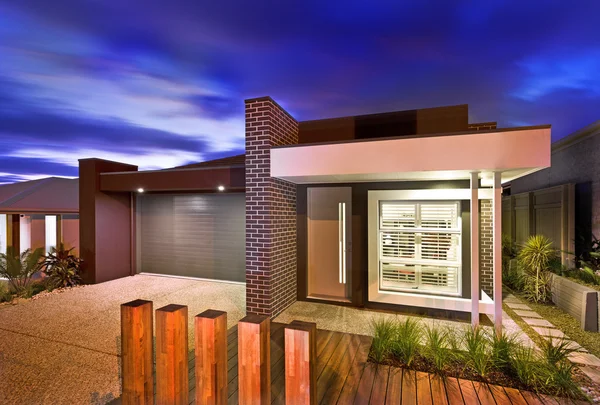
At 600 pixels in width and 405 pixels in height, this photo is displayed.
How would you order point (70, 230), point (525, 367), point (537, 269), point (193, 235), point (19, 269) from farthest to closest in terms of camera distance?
point (70, 230) < point (193, 235) < point (19, 269) < point (537, 269) < point (525, 367)

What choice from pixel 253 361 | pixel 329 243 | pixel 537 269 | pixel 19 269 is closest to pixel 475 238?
pixel 329 243

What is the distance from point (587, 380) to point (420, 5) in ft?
29.7

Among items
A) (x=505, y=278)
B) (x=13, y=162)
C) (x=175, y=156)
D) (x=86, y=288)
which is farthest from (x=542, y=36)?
(x=13, y=162)

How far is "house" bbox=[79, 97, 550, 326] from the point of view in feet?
14.4

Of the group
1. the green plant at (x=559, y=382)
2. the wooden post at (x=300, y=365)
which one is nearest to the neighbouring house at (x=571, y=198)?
the green plant at (x=559, y=382)

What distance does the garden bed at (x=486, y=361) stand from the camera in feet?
9.34

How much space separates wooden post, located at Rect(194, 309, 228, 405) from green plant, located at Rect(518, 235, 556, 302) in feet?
24.2

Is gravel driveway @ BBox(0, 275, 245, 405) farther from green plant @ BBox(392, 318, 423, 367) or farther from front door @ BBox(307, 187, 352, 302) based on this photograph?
green plant @ BBox(392, 318, 423, 367)

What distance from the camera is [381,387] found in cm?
296

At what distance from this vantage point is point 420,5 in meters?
8.06

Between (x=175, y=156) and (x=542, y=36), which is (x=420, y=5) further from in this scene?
(x=175, y=156)

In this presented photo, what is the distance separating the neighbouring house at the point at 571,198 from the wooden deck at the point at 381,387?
18.8ft

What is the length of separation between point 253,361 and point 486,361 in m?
2.70

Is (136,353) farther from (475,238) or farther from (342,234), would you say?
(475,238)
